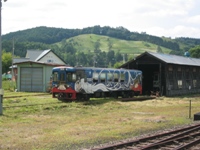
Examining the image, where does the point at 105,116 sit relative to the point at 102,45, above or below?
below

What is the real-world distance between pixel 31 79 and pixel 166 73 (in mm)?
14962

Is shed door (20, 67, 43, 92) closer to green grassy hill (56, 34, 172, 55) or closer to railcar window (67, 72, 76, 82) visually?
railcar window (67, 72, 76, 82)

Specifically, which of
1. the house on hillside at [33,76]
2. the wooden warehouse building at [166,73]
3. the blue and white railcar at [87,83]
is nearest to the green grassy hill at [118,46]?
the wooden warehouse building at [166,73]

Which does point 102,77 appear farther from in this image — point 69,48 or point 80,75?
point 69,48

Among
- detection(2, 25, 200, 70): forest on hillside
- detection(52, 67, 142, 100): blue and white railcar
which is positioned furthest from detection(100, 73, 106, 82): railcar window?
detection(2, 25, 200, 70): forest on hillside

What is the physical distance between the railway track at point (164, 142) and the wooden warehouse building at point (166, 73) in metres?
23.8

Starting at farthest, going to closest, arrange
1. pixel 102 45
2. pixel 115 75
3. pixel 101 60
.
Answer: pixel 102 45 < pixel 101 60 < pixel 115 75

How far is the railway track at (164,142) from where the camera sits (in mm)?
10310

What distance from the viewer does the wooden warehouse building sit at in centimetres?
3781

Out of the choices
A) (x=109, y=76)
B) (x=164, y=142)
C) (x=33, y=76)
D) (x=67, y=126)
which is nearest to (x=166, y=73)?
(x=109, y=76)

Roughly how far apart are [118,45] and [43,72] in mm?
154923

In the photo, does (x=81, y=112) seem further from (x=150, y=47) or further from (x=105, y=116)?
(x=150, y=47)

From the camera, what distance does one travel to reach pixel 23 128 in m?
13.9

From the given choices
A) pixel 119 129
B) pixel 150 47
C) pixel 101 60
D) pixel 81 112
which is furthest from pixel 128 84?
pixel 150 47
